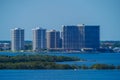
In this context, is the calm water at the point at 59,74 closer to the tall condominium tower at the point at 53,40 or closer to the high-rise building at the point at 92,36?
the high-rise building at the point at 92,36

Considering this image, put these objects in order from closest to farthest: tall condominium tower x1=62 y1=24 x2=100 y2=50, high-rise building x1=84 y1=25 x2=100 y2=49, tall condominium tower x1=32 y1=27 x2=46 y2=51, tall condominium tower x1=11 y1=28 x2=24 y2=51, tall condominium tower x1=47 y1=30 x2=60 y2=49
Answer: high-rise building x1=84 y1=25 x2=100 y2=49
tall condominium tower x1=62 y1=24 x2=100 y2=50
tall condominium tower x1=47 y1=30 x2=60 y2=49
tall condominium tower x1=11 y1=28 x2=24 y2=51
tall condominium tower x1=32 y1=27 x2=46 y2=51

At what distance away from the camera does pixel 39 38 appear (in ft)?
571

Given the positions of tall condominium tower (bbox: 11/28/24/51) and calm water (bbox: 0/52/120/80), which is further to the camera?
tall condominium tower (bbox: 11/28/24/51)

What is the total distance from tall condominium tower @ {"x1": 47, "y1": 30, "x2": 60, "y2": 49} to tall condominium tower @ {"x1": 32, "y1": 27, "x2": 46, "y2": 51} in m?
2.63

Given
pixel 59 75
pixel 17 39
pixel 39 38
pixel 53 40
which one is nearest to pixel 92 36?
pixel 53 40

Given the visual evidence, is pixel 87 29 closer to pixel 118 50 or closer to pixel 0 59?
pixel 118 50

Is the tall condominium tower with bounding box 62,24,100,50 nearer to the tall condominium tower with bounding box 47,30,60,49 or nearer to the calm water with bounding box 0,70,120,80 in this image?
the tall condominium tower with bounding box 47,30,60,49

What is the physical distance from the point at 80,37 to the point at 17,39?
16.7 meters

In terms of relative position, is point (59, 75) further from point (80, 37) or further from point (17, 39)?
point (17, 39)

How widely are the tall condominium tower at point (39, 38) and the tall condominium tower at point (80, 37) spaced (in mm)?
7911

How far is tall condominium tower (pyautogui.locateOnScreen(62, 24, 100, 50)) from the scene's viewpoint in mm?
163875

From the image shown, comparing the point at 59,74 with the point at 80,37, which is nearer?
the point at 59,74

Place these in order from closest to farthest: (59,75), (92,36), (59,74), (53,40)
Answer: (59,75) → (59,74) → (92,36) → (53,40)

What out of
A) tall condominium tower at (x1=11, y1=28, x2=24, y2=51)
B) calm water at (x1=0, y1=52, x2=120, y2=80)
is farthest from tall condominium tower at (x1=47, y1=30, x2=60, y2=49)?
calm water at (x1=0, y1=52, x2=120, y2=80)
